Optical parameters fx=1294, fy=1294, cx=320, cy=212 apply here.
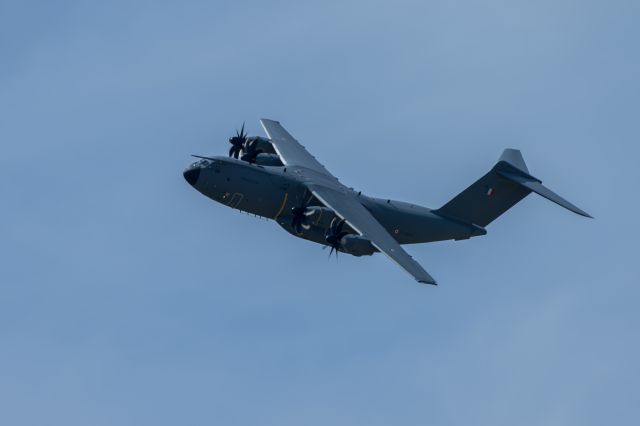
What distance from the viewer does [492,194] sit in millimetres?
65062

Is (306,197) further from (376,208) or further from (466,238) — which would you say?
(466,238)

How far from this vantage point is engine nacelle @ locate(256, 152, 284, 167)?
224ft

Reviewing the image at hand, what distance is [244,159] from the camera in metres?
68.4

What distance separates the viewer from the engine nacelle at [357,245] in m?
58.8

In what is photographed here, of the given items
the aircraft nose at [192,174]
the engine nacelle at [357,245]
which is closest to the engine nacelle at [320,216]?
the engine nacelle at [357,245]

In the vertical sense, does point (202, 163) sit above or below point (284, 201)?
above

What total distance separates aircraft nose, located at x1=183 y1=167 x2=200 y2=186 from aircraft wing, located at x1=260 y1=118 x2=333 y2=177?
Result: 6.54 metres

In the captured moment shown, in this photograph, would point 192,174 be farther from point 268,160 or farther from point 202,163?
point 268,160

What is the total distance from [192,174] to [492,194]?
1519 centimetres

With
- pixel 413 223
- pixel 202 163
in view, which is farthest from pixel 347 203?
pixel 202 163

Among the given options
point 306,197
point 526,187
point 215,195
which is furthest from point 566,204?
point 215,195

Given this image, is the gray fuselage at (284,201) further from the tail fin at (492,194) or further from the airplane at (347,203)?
the tail fin at (492,194)

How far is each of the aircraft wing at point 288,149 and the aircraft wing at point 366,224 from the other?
3.63 meters

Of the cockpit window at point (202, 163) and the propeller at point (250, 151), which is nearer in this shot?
the cockpit window at point (202, 163)
